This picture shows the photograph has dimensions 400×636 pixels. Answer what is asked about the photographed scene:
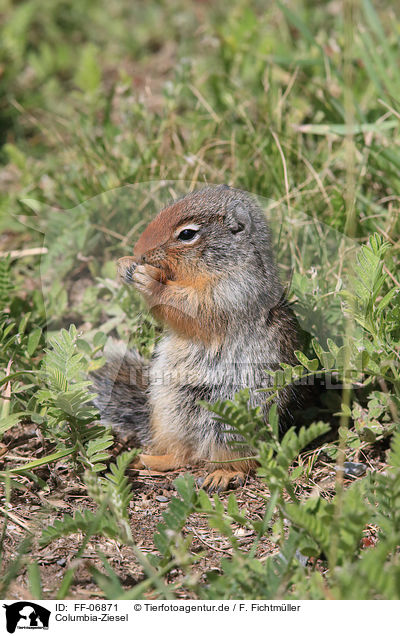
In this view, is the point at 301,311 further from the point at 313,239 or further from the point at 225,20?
the point at 225,20

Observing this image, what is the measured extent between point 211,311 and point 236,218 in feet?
1.72

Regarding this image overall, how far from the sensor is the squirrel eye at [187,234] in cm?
345

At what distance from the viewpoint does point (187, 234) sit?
3459 millimetres

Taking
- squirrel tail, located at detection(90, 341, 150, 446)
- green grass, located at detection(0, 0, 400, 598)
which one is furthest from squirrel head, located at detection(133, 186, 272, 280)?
squirrel tail, located at detection(90, 341, 150, 446)

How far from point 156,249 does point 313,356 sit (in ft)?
3.50

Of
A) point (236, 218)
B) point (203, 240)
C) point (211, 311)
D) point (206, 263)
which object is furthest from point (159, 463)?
point (236, 218)

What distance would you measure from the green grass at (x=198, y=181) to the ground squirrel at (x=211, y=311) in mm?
317

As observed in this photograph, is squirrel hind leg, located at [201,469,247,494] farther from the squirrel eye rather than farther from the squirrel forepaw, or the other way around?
the squirrel eye

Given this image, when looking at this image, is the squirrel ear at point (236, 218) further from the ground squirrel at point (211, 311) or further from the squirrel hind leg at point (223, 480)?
the squirrel hind leg at point (223, 480)

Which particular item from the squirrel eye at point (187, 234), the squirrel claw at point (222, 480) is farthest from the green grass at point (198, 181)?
the squirrel eye at point (187, 234)

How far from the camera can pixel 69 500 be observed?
3.30 metres
